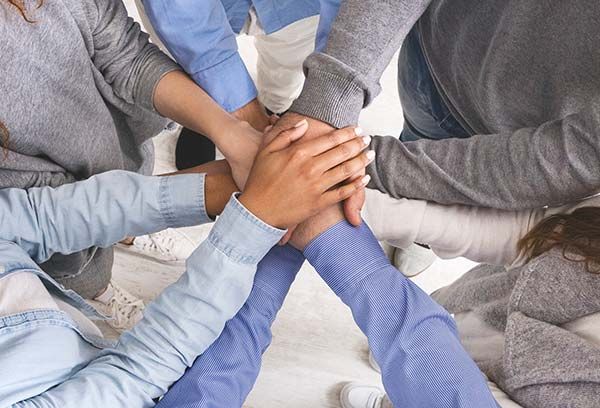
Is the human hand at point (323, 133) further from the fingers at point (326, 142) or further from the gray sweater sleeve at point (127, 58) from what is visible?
the gray sweater sleeve at point (127, 58)

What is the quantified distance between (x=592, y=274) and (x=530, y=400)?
139 millimetres

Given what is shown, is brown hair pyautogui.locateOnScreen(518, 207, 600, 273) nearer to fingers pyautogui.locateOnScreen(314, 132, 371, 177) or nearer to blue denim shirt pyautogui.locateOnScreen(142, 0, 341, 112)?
fingers pyautogui.locateOnScreen(314, 132, 371, 177)

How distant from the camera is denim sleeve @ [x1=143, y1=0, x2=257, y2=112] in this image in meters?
0.78

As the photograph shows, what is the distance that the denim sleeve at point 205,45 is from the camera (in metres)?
0.78

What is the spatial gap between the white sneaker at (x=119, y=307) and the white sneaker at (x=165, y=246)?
11 centimetres

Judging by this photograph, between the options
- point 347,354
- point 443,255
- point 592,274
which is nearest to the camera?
point 592,274

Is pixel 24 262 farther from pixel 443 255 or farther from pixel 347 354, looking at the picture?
pixel 347 354

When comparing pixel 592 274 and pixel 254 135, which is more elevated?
pixel 254 135

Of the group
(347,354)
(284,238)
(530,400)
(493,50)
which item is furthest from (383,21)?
(347,354)

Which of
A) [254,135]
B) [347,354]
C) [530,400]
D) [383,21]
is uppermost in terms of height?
[383,21]

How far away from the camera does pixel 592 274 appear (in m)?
0.62

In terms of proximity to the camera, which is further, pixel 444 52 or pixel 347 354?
pixel 347 354

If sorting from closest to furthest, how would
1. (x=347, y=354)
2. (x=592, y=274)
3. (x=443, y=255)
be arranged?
(x=592, y=274) < (x=443, y=255) < (x=347, y=354)

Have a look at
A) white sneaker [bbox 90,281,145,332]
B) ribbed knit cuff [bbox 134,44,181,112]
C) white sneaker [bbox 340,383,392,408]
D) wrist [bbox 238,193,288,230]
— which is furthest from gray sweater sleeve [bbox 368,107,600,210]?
white sneaker [bbox 90,281,145,332]
